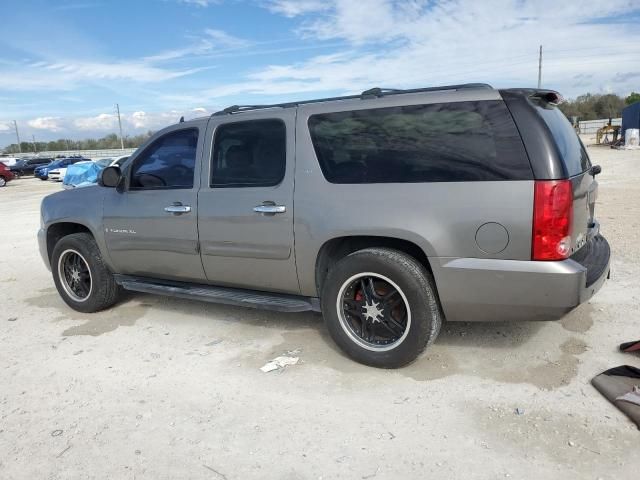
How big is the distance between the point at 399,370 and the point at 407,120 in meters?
1.75

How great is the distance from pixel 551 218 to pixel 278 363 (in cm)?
215

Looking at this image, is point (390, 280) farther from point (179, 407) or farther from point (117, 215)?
point (117, 215)

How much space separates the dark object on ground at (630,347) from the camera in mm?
3654

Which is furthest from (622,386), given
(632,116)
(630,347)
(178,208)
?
(632,116)

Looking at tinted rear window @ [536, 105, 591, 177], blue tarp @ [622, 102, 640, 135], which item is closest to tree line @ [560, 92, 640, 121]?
blue tarp @ [622, 102, 640, 135]

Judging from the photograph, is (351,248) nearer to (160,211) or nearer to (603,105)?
(160,211)

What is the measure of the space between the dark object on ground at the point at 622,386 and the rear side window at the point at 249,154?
8.48 feet

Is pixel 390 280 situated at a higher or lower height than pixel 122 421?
higher

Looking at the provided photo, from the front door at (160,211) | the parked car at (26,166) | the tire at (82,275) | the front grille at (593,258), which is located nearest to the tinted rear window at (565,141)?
the front grille at (593,258)

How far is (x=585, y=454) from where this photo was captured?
263 cm

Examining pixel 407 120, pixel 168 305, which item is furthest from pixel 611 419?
Result: pixel 168 305

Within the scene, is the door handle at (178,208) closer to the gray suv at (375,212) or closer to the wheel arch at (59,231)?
the gray suv at (375,212)

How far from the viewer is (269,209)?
3881mm

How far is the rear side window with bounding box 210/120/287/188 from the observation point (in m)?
3.97
